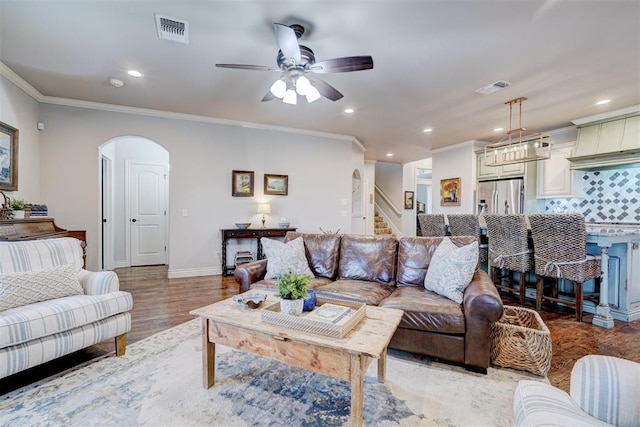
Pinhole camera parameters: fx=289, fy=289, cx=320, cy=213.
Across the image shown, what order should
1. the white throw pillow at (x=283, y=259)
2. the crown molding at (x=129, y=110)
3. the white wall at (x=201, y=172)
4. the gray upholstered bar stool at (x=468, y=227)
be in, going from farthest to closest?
the white wall at (x=201, y=172)
the gray upholstered bar stool at (x=468, y=227)
the crown molding at (x=129, y=110)
the white throw pillow at (x=283, y=259)

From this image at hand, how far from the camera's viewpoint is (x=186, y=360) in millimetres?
2143

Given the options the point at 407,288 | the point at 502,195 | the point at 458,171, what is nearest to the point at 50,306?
the point at 407,288

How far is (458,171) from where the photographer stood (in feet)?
21.7

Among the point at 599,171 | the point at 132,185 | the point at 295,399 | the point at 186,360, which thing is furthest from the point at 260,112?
the point at 599,171

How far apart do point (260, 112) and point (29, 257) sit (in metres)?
3.35

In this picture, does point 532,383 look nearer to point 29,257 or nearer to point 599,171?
point 29,257

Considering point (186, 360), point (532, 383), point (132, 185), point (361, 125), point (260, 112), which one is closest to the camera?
point (532, 383)

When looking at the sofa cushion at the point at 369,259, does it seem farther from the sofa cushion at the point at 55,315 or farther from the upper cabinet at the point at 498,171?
the upper cabinet at the point at 498,171

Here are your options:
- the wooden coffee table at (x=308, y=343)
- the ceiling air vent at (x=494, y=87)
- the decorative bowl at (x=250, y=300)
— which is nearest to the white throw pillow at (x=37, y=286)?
the wooden coffee table at (x=308, y=343)

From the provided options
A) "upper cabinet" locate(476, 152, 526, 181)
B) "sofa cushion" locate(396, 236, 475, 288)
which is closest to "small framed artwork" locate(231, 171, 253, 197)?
"sofa cushion" locate(396, 236, 475, 288)

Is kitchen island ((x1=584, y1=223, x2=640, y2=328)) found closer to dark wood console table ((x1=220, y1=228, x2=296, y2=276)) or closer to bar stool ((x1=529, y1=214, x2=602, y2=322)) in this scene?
bar stool ((x1=529, y1=214, x2=602, y2=322))

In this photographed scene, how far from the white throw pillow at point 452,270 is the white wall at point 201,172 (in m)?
3.53

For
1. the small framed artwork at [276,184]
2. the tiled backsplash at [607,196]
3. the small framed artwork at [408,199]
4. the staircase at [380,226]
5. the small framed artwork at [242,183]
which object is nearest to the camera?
the tiled backsplash at [607,196]

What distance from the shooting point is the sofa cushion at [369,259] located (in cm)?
288
